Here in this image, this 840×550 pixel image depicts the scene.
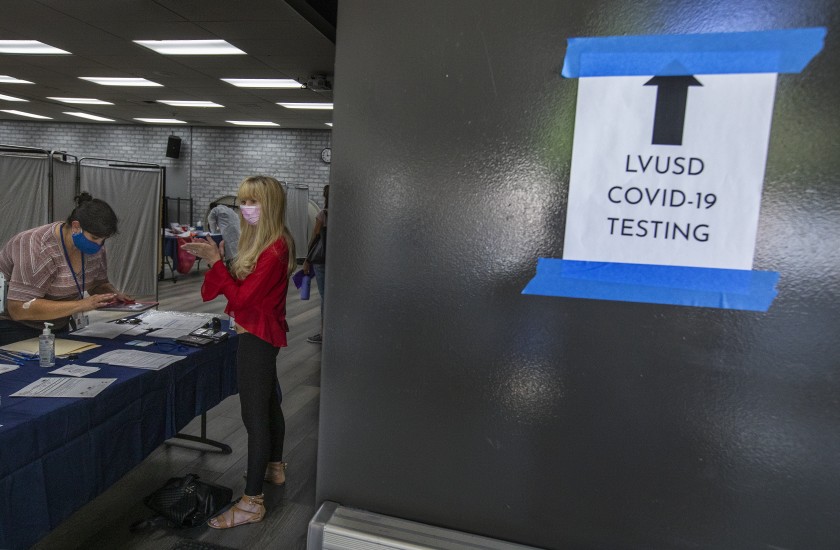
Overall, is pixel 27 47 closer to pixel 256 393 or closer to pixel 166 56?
pixel 166 56

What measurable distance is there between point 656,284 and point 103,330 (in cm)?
246

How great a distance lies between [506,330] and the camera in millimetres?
852

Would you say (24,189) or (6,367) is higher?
(24,189)

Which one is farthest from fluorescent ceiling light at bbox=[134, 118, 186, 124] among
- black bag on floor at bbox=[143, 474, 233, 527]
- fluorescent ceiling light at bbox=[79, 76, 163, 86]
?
black bag on floor at bbox=[143, 474, 233, 527]

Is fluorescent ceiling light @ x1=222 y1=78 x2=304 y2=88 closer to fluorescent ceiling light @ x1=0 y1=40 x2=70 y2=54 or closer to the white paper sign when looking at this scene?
fluorescent ceiling light @ x1=0 y1=40 x2=70 y2=54

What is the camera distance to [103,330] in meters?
2.36

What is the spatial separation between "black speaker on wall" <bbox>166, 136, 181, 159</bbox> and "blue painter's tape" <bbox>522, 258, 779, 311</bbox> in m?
11.8

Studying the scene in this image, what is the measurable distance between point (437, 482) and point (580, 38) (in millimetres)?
789

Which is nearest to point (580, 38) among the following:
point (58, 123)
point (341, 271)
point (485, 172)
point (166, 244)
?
point (485, 172)

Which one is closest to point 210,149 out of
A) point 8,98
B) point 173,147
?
point 173,147

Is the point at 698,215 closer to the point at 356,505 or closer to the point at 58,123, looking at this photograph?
the point at 356,505

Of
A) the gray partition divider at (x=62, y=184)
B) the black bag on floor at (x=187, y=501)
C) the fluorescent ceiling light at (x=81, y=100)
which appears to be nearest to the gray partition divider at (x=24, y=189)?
the gray partition divider at (x=62, y=184)

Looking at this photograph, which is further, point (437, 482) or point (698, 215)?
point (437, 482)

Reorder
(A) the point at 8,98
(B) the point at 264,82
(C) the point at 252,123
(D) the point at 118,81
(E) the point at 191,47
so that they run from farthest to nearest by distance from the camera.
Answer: (C) the point at 252,123 < (A) the point at 8,98 < (D) the point at 118,81 < (B) the point at 264,82 < (E) the point at 191,47
